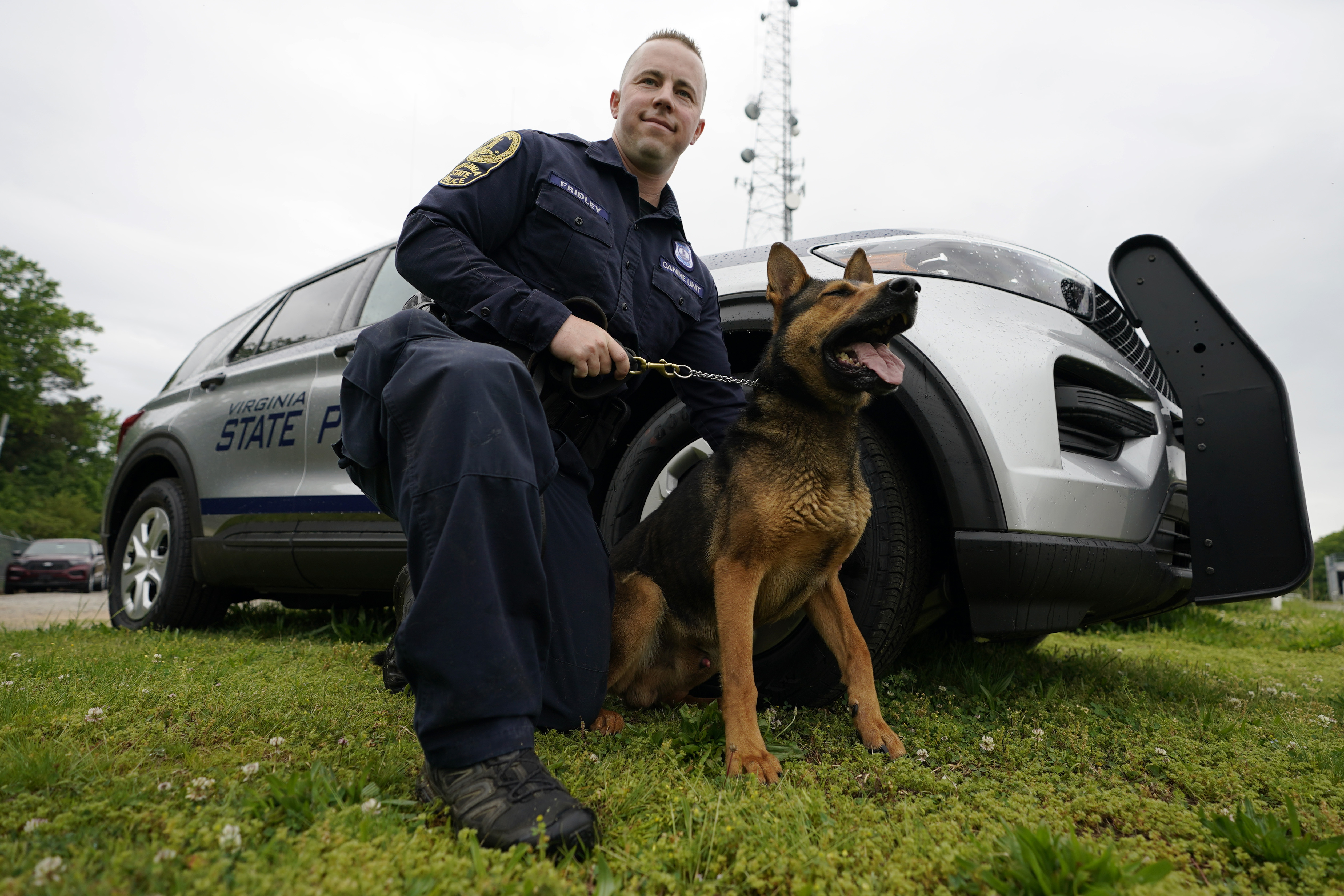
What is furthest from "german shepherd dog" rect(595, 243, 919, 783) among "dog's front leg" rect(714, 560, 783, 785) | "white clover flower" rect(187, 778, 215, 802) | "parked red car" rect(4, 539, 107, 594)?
"parked red car" rect(4, 539, 107, 594)

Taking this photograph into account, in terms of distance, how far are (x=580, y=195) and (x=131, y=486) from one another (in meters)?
4.05

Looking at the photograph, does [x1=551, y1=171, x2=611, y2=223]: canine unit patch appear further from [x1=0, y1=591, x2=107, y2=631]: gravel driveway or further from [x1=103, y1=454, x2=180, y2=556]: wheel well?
[x1=0, y1=591, x2=107, y2=631]: gravel driveway

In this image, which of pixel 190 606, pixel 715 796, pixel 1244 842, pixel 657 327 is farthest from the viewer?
pixel 190 606

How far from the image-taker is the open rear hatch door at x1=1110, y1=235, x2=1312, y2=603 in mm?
2010

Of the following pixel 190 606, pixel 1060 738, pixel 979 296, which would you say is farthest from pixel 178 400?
pixel 1060 738

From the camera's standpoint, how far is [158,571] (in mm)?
4301

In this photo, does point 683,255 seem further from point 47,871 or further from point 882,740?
point 47,871

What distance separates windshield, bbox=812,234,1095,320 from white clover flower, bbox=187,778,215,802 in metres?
2.17

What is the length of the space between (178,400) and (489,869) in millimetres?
4522

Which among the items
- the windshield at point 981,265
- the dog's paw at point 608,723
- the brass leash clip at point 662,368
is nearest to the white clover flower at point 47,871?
the dog's paw at point 608,723

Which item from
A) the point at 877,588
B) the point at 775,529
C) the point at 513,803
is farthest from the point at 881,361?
the point at 513,803

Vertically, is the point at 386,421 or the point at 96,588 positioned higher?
the point at 386,421

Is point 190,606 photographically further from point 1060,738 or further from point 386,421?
point 1060,738

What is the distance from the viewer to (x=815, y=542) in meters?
2.02
